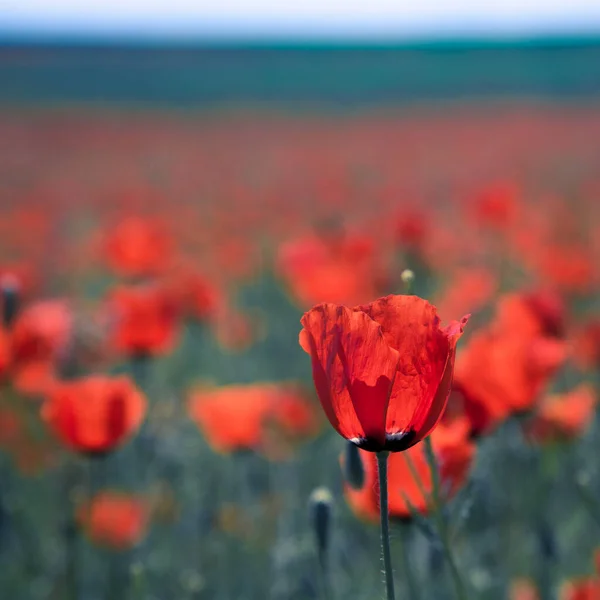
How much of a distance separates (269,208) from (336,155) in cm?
438

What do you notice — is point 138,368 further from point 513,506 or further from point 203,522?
point 513,506

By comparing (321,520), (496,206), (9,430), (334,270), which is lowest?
(321,520)

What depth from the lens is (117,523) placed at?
222cm

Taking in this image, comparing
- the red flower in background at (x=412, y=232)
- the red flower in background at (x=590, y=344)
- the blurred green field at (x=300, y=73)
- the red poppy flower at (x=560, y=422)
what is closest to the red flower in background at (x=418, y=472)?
the red poppy flower at (x=560, y=422)

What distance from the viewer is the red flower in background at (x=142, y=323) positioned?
2.19 m

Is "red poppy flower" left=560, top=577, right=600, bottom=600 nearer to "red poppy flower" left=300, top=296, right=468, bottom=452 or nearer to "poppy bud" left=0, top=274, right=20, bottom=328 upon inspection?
"red poppy flower" left=300, top=296, right=468, bottom=452

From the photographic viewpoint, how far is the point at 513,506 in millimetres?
2348

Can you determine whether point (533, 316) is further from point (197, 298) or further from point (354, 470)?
point (197, 298)

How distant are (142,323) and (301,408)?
0.66 metres

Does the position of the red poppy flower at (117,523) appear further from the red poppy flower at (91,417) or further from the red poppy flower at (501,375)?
the red poppy flower at (501,375)

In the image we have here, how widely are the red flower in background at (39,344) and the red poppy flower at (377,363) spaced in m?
1.17

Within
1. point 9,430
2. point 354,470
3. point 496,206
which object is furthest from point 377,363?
point 496,206

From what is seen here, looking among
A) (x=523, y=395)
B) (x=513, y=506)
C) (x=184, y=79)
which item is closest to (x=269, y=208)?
(x=513, y=506)

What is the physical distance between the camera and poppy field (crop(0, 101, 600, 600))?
1109 millimetres
